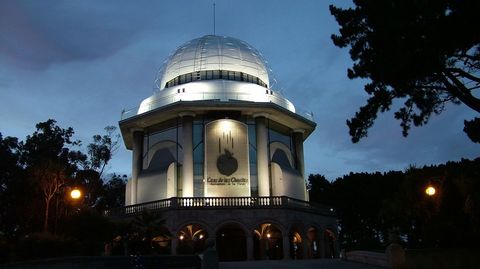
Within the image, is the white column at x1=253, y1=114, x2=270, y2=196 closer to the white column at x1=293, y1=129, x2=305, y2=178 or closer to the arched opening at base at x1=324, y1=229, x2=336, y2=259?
the white column at x1=293, y1=129, x2=305, y2=178

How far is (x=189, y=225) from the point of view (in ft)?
114

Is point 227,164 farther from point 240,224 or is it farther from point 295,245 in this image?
point 295,245

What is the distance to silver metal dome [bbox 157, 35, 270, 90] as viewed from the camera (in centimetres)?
4275

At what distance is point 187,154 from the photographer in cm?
3847

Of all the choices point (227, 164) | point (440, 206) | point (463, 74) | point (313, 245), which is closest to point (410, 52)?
point (463, 74)

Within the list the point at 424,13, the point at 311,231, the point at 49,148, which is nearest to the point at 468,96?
the point at 424,13

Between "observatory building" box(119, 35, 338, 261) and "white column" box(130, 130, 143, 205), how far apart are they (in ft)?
0.26

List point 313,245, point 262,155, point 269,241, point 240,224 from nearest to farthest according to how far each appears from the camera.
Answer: point 240,224 < point 269,241 < point 262,155 < point 313,245

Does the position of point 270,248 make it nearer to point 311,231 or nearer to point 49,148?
point 311,231

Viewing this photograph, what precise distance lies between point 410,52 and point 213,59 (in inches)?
1076

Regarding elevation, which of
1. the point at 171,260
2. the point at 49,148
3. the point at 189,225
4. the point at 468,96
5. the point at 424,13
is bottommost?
the point at 171,260

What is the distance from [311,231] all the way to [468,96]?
986 inches

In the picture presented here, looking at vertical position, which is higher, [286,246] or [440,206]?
[440,206]

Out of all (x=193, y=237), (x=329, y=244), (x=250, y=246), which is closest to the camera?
(x=250, y=246)
